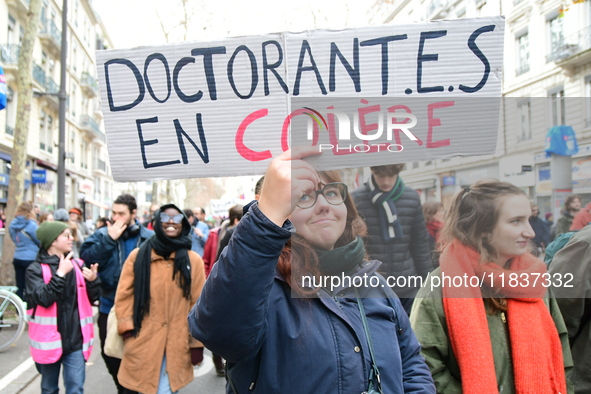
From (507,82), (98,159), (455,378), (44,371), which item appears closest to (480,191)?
(507,82)

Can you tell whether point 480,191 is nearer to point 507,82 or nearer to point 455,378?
point 507,82

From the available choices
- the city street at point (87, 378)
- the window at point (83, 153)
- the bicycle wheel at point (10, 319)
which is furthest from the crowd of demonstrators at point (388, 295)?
the window at point (83, 153)

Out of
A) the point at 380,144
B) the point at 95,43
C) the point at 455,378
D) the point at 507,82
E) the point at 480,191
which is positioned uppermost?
the point at 95,43

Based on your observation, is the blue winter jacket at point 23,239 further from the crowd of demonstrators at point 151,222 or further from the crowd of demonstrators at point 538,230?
the crowd of demonstrators at point 538,230

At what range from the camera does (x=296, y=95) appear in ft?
6.97

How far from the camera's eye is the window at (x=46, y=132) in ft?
81.5

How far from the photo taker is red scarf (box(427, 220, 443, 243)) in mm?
1754

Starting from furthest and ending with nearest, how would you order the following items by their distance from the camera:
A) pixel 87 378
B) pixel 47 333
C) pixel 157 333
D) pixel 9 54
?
pixel 9 54 → pixel 87 378 → pixel 47 333 → pixel 157 333

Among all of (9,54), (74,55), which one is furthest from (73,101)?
(9,54)

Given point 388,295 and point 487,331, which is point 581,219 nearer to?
point 487,331

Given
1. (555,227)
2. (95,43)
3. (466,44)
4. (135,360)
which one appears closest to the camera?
(555,227)

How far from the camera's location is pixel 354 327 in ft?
4.75

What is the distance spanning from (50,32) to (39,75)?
368 centimetres

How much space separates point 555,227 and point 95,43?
44081 mm
